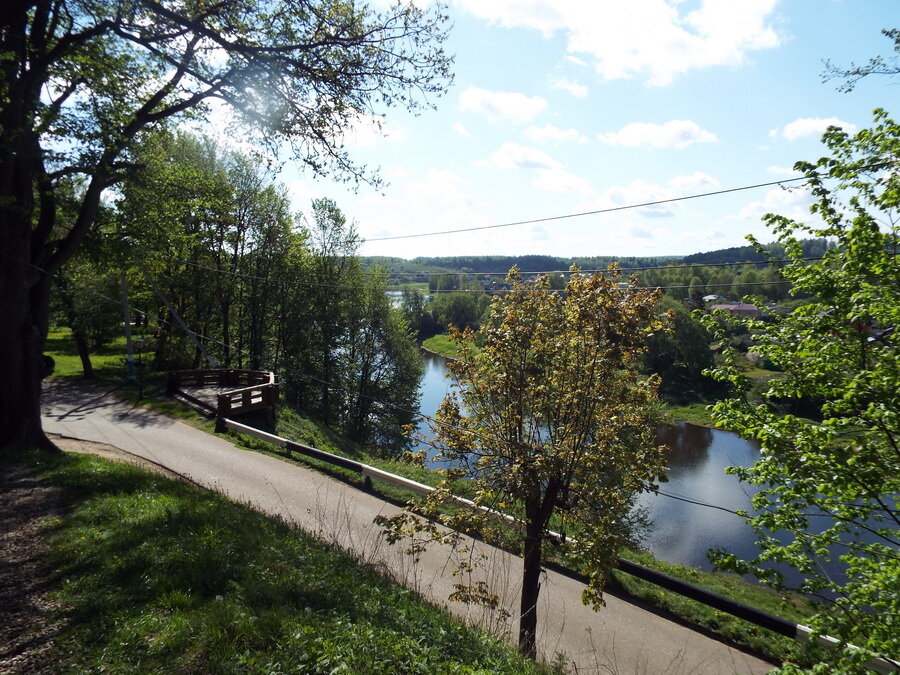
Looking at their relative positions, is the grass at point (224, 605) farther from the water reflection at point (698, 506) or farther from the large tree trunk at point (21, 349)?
the water reflection at point (698, 506)

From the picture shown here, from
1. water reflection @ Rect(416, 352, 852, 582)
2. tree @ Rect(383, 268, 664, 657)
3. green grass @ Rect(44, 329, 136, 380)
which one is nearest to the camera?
tree @ Rect(383, 268, 664, 657)

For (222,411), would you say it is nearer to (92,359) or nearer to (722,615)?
(722,615)

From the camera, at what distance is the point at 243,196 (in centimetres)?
2672

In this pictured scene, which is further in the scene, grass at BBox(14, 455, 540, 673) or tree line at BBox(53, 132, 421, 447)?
tree line at BBox(53, 132, 421, 447)

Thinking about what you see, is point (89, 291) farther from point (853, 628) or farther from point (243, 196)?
point (853, 628)

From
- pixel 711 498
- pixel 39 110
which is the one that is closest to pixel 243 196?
pixel 39 110

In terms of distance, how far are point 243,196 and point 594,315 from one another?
24.9m

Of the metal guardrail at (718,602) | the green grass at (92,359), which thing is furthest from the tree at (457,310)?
the metal guardrail at (718,602)

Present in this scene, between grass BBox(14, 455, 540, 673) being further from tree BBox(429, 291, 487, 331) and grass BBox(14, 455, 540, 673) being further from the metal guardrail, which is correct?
tree BBox(429, 291, 487, 331)

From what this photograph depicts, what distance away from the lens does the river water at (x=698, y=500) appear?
23.0 m

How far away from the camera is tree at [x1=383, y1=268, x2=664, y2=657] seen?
20.9ft

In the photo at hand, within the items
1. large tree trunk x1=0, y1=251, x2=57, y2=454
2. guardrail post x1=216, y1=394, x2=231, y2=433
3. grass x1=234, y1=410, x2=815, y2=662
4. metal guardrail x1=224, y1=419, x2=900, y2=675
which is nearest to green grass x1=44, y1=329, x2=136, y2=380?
guardrail post x1=216, y1=394, x2=231, y2=433

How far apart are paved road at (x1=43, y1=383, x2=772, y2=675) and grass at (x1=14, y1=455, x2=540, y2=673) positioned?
3.67ft

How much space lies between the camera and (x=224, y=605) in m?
4.55
